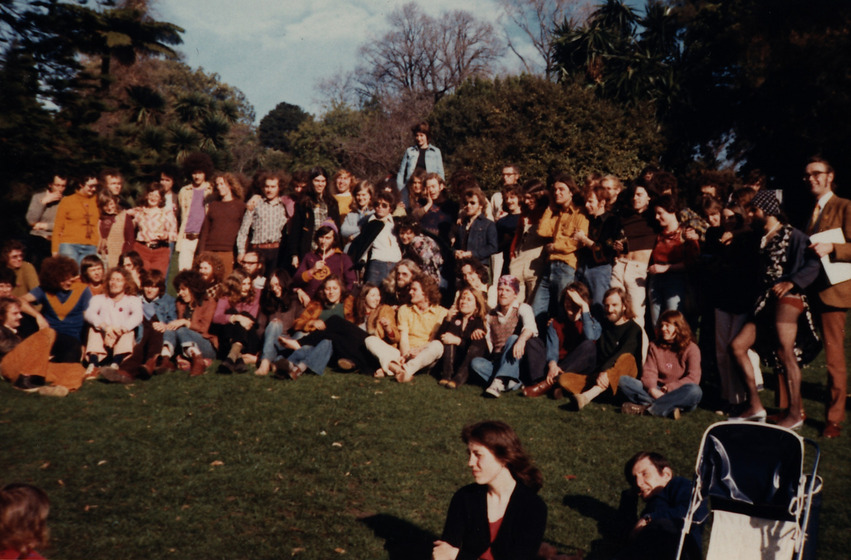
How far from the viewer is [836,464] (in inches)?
239

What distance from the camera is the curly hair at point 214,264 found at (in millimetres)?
9344

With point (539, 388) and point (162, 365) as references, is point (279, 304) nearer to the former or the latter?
point (162, 365)

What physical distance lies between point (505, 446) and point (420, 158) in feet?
26.7

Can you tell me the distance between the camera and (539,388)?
303 inches

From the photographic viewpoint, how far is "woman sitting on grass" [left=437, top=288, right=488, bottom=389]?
819cm

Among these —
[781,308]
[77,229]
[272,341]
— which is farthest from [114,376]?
[781,308]

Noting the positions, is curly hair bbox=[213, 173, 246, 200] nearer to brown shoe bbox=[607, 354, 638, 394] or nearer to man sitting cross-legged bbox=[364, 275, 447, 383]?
man sitting cross-legged bbox=[364, 275, 447, 383]

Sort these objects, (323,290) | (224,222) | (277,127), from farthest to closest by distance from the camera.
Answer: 1. (277,127)
2. (224,222)
3. (323,290)

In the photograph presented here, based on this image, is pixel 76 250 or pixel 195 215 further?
pixel 195 215

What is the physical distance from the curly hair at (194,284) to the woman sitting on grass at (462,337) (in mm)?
3026

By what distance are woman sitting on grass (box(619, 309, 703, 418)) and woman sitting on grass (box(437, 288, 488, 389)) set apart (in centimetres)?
170

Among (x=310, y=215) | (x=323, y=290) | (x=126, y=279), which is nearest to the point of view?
(x=126, y=279)

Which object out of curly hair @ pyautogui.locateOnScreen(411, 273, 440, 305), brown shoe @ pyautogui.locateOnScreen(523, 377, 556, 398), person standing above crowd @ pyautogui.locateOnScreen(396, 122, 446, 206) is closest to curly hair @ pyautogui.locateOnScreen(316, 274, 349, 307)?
curly hair @ pyautogui.locateOnScreen(411, 273, 440, 305)

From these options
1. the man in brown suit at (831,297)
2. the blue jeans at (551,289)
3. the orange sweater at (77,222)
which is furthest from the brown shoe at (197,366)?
the man in brown suit at (831,297)
